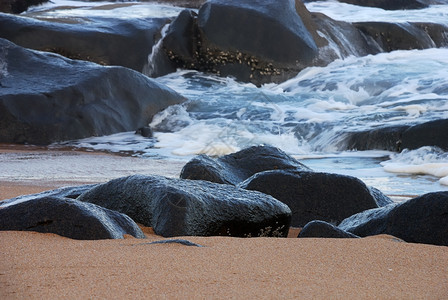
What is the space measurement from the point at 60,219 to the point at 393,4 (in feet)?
70.4

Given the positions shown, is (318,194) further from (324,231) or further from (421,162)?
(421,162)

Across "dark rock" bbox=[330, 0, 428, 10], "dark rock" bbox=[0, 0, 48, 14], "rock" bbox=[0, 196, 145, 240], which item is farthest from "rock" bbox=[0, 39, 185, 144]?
"dark rock" bbox=[330, 0, 428, 10]

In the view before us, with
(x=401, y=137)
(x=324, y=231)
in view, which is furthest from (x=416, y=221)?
(x=401, y=137)

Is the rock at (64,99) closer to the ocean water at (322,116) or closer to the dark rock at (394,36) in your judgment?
the ocean water at (322,116)

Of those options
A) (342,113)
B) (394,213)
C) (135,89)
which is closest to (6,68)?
(135,89)

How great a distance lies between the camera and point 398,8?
22781mm

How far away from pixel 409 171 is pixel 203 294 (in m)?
5.91

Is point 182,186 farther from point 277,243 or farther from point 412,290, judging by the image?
point 412,290

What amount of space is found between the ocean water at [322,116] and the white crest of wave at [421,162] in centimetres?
1

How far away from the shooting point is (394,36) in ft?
53.5

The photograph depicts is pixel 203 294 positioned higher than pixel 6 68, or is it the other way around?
pixel 203 294

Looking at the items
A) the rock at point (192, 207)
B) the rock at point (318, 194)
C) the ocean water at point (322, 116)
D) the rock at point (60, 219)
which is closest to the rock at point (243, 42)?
the ocean water at point (322, 116)

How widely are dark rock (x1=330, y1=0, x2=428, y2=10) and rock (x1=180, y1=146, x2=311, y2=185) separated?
1842cm

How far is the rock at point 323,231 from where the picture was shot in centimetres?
366
